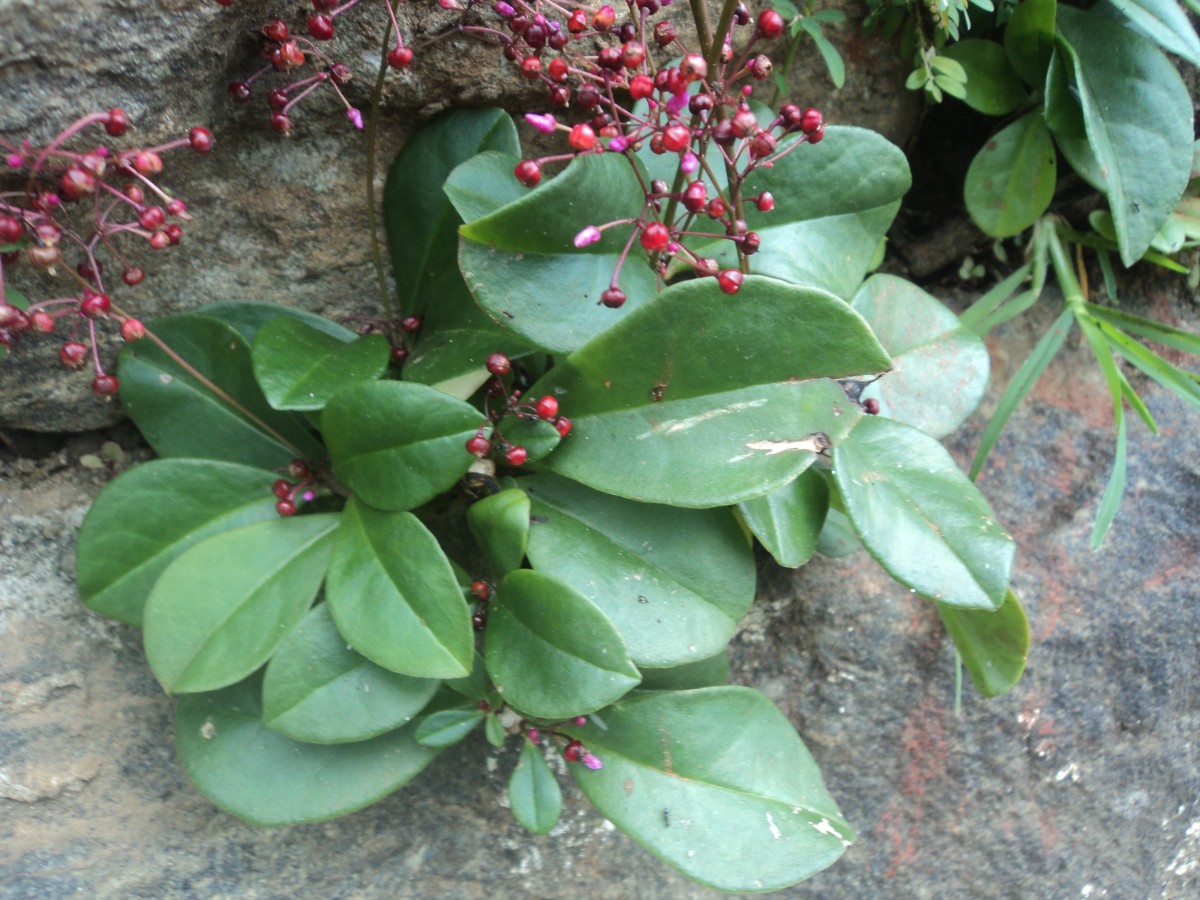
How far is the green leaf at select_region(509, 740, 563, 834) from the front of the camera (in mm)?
1059

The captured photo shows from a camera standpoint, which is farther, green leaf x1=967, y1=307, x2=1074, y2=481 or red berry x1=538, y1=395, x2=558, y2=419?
green leaf x1=967, y1=307, x2=1074, y2=481

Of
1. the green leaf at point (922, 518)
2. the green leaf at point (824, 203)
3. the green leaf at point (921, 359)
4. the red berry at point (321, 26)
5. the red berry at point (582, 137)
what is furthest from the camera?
the green leaf at point (921, 359)

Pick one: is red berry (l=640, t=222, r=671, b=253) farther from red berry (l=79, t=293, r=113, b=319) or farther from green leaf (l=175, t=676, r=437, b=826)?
green leaf (l=175, t=676, r=437, b=826)

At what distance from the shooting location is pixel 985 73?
1.31 m

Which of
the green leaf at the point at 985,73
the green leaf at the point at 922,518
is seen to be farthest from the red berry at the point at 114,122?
the green leaf at the point at 985,73

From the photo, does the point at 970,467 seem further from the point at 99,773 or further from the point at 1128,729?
the point at 99,773

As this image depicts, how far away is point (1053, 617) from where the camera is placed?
1.41 meters

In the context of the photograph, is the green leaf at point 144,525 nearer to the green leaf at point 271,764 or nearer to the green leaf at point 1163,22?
the green leaf at point 271,764

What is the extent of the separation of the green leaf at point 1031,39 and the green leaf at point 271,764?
1223mm

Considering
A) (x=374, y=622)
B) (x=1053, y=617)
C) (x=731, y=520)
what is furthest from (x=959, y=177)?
(x=374, y=622)

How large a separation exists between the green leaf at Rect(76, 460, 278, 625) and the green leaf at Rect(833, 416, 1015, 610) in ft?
2.41

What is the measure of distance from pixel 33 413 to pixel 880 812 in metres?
1.29

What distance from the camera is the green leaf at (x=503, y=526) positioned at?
97 cm

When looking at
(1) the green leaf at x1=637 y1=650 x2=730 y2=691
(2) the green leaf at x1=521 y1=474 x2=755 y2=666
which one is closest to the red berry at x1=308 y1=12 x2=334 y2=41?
(2) the green leaf at x1=521 y1=474 x2=755 y2=666
